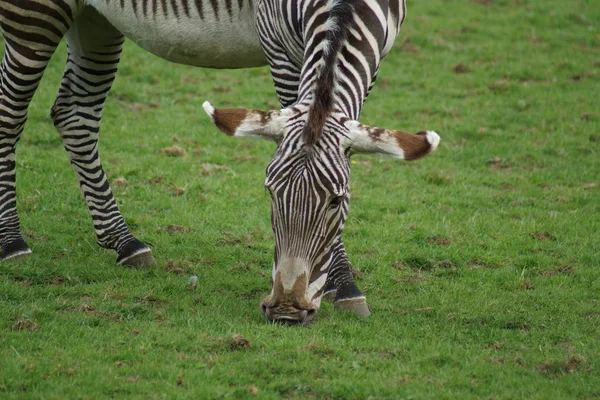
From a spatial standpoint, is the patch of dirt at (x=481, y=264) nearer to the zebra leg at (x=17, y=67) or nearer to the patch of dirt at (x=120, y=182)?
the zebra leg at (x=17, y=67)

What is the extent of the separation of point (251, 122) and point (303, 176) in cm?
57

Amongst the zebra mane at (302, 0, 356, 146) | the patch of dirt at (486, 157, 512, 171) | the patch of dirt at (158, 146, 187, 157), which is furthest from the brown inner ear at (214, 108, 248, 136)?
the patch of dirt at (486, 157, 512, 171)

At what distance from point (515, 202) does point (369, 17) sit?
495 centimetres

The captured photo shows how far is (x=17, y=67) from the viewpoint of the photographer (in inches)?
314

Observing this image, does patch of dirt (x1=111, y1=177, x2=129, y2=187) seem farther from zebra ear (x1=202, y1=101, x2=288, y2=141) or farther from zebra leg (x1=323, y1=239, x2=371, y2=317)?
zebra ear (x1=202, y1=101, x2=288, y2=141)

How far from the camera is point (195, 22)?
7703 mm

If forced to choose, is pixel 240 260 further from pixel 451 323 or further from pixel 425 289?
pixel 451 323

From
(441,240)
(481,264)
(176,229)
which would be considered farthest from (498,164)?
(176,229)

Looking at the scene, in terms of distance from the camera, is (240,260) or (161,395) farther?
(240,260)

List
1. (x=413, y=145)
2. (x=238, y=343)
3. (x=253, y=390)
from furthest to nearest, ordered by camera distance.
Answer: (x=238, y=343) < (x=413, y=145) < (x=253, y=390)

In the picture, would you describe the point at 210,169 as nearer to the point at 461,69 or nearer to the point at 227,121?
the point at 227,121

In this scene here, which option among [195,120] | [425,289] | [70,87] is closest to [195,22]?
[70,87]

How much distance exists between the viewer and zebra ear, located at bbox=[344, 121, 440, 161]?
222 inches

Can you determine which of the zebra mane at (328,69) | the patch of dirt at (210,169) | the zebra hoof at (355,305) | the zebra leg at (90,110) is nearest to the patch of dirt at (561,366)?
the zebra hoof at (355,305)
